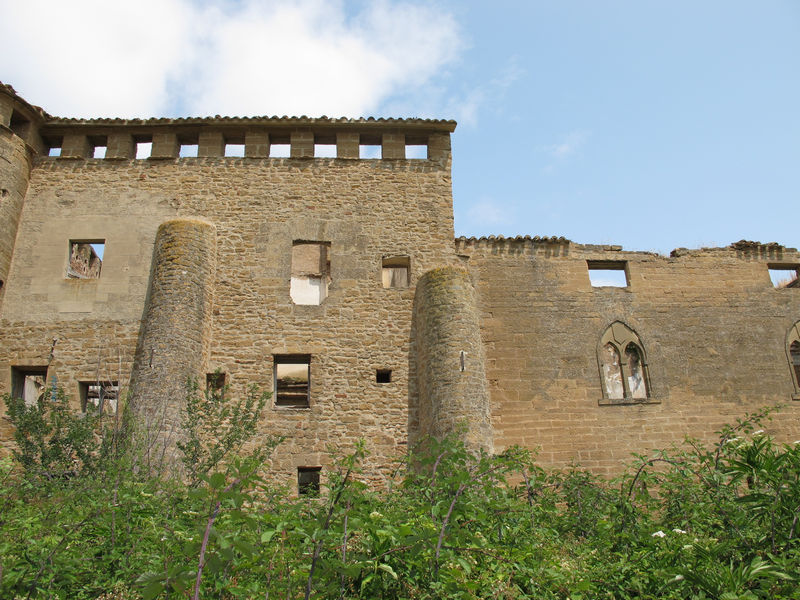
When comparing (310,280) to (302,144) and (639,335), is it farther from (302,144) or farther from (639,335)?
(639,335)

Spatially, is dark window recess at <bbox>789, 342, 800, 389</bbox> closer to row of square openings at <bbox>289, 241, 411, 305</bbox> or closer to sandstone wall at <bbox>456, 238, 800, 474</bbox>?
sandstone wall at <bbox>456, 238, 800, 474</bbox>

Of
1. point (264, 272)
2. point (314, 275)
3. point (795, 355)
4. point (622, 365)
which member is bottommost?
point (622, 365)

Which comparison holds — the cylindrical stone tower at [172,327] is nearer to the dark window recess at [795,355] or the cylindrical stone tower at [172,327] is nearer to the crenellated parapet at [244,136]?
the crenellated parapet at [244,136]

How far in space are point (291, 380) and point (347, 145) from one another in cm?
578

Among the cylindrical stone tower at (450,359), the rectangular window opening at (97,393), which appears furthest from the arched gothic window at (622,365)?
the rectangular window opening at (97,393)

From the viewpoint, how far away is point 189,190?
50.1ft

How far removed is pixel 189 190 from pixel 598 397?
33.6ft

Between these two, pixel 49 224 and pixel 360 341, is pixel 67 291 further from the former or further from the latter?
pixel 360 341

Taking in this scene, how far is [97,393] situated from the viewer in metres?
14.0

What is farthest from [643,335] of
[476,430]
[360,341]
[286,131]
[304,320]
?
[286,131]

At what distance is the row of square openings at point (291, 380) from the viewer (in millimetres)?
13453

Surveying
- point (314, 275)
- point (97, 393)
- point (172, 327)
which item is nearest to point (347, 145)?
point (314, 275)

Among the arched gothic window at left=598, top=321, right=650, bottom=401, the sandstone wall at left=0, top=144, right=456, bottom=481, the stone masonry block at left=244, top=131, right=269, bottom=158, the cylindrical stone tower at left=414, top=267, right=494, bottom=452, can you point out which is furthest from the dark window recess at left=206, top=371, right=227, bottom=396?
the arched gothic window at left=598, top=321, right=650, bottom=401

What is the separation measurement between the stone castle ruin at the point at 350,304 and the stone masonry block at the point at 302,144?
1.3 inches
